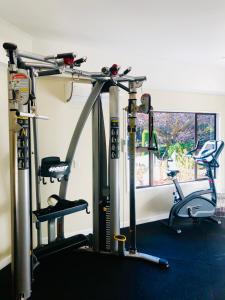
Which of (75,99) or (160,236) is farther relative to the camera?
(160,236)

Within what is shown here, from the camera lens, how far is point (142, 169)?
4137 millimetres

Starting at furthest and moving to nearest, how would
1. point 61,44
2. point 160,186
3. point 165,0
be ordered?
point 160,186
point 61,44
point 165,0

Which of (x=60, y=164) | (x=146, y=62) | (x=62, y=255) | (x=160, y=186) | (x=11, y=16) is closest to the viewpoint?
(x=11, y=16)

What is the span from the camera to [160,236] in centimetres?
350

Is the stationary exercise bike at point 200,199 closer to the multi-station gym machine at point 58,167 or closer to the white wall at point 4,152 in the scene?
the multi-station gym machine at point 58,167

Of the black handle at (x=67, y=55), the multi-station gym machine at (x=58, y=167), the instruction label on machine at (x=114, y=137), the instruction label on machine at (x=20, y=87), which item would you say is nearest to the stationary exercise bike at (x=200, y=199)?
the multi-station gym machine at (x=58, y=167)

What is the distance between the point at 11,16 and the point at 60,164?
151cm

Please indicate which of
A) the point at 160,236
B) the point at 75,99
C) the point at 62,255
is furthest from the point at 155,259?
the point at 75,99

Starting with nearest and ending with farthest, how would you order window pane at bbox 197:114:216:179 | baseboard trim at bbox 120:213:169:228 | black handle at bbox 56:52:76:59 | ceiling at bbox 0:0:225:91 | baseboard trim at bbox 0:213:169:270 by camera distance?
black handle at bbox 56:52:76:59
ceiling at bbox 0:0:225:91
baseboard trim at bbox 0:213:169:270
baseboard trim at bbox 120:213:169:228
window pane at bbox 197:114:216:179

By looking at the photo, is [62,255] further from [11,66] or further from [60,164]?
[11,66]

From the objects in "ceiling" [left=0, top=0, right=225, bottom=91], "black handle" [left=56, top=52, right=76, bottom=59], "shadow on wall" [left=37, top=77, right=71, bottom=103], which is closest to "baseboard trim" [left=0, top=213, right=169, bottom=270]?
"shadow on wall" [left=37, top=77, right=71, bottom=103]

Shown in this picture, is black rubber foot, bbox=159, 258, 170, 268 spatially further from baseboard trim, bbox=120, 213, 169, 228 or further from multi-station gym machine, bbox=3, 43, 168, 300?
baseboard trim, bbox=120, 213, 169, 228

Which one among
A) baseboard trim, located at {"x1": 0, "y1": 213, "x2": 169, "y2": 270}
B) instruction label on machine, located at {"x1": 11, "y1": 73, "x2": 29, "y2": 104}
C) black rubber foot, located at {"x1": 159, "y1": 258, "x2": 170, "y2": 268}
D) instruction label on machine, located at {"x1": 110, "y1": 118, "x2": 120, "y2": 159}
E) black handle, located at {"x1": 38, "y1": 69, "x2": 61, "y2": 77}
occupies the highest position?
black handle, located at {"x1": 38, "y1": 69, "x2": 61, "y2": 77}

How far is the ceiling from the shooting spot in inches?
88.0
